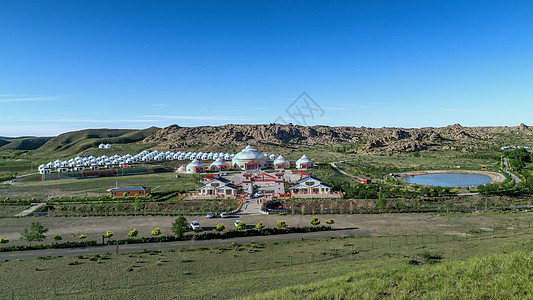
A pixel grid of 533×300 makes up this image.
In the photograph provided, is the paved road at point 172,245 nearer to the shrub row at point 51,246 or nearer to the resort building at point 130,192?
the shrub row at point 51,246

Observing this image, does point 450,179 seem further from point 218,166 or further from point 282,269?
point 282,269

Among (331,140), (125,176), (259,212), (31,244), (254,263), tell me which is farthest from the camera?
(331,140)

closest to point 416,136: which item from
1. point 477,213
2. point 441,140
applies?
point 441,140

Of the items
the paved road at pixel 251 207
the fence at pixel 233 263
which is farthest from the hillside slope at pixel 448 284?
the paved road at pixel 251 207

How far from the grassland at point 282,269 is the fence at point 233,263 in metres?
0.07

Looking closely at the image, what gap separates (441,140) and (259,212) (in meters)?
150

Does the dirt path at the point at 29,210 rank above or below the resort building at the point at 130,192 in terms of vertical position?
below

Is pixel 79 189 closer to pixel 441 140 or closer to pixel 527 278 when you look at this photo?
pixel 527 278

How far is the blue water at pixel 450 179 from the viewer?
64.0 m

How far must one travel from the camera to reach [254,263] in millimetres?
24156

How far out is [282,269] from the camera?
22.4 m

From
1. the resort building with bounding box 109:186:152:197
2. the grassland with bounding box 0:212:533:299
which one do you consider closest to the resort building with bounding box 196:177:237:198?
the resort building with bounding box 109:186:152:197

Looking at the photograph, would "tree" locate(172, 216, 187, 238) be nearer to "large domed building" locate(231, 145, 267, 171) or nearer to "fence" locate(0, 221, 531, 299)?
"fence" locate(0, 221, 531, 299)

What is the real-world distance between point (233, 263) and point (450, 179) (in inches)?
2530
